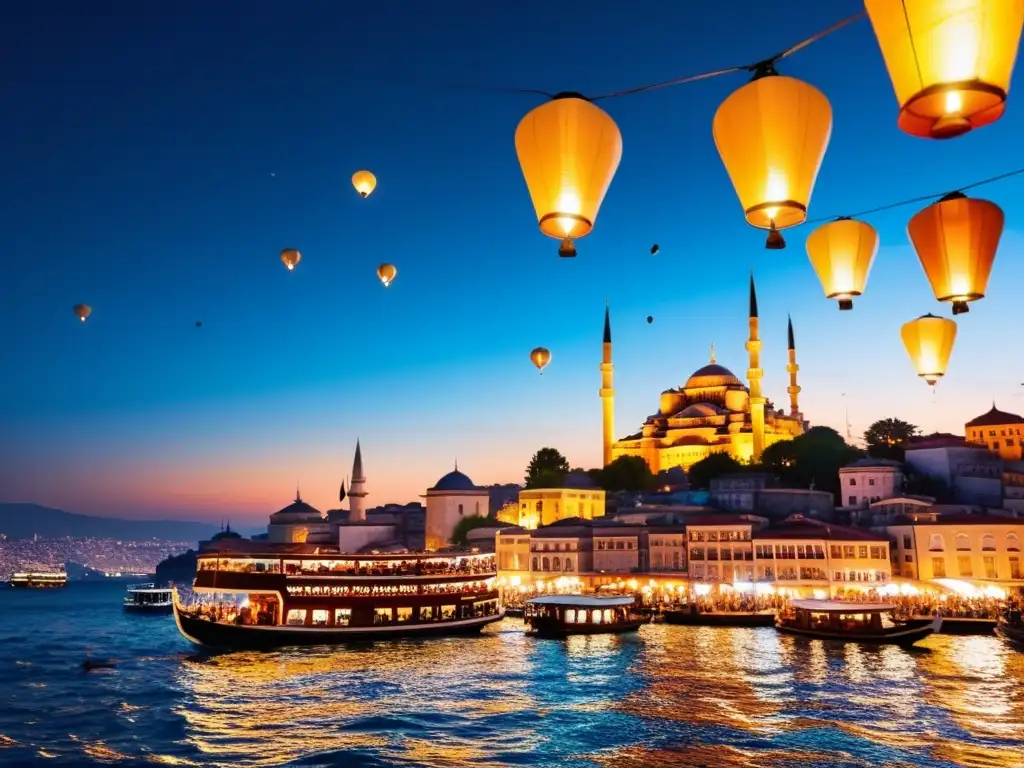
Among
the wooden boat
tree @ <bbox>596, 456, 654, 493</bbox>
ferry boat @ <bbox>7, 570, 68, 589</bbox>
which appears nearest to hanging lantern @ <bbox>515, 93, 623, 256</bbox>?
the wooden boat

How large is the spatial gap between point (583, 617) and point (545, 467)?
3173 cm

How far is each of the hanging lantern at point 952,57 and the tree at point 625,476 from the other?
195 ft

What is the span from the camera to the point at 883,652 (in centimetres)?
2928

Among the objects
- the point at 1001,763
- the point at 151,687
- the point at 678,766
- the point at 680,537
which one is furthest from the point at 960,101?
the point at 680,537

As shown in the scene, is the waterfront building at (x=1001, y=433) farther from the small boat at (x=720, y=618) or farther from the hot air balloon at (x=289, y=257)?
the hot air balloon at (x=289, y=257)

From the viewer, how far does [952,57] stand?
3770 millimetres

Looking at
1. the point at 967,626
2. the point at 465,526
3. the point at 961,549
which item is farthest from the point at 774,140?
the point at 465,526

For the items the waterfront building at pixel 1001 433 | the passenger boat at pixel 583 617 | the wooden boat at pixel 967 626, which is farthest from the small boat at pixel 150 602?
the waterfront building at pixel 1001 433

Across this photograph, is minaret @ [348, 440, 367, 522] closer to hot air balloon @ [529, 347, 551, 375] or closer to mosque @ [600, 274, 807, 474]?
mosque @ [600, 274, 807, 474]

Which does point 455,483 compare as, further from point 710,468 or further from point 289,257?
point 289,257

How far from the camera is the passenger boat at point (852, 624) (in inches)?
1204

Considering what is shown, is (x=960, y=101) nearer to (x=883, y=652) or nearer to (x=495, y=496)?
(x=883, y=652)

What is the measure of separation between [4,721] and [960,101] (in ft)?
82.7

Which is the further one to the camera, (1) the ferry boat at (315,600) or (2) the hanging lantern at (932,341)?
(1) the ferry boat at (315,600)
